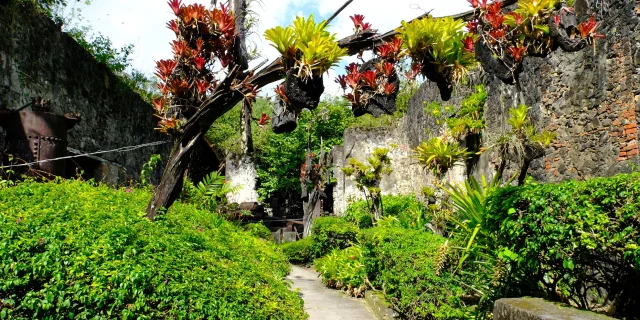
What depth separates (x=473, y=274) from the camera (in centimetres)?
564

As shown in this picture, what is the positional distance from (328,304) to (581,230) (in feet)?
15.4

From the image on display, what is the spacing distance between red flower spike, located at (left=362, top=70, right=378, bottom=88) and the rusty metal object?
5096 mm

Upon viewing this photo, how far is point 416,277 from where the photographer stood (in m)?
5.93

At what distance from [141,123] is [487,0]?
1121 centimetres

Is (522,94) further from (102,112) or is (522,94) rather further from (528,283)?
(102,112)

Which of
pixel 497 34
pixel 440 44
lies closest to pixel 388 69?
pixel 440 44

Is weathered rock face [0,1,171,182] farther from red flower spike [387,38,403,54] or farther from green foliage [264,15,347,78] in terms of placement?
red flower spike [387,38,403,54]

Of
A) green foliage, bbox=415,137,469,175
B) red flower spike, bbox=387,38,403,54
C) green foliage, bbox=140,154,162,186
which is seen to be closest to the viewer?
red flower spike, bbox=387,38,403,54

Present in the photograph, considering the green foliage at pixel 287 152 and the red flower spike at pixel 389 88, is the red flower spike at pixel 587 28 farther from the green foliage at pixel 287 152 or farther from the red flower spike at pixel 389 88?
the green foliage at pixel 287 152

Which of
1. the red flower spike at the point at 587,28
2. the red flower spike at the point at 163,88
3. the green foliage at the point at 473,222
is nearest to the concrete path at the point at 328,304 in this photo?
the green foliage at the point at 473,222

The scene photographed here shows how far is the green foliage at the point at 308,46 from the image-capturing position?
3659 mm

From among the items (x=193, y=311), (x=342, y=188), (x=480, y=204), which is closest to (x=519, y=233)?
(x=480, y=204)

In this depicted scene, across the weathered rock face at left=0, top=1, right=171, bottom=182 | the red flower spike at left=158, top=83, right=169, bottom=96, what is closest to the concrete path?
the red flower spike at left=158, top=83, right=169, bottom=96

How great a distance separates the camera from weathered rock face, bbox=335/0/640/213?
266 inches
